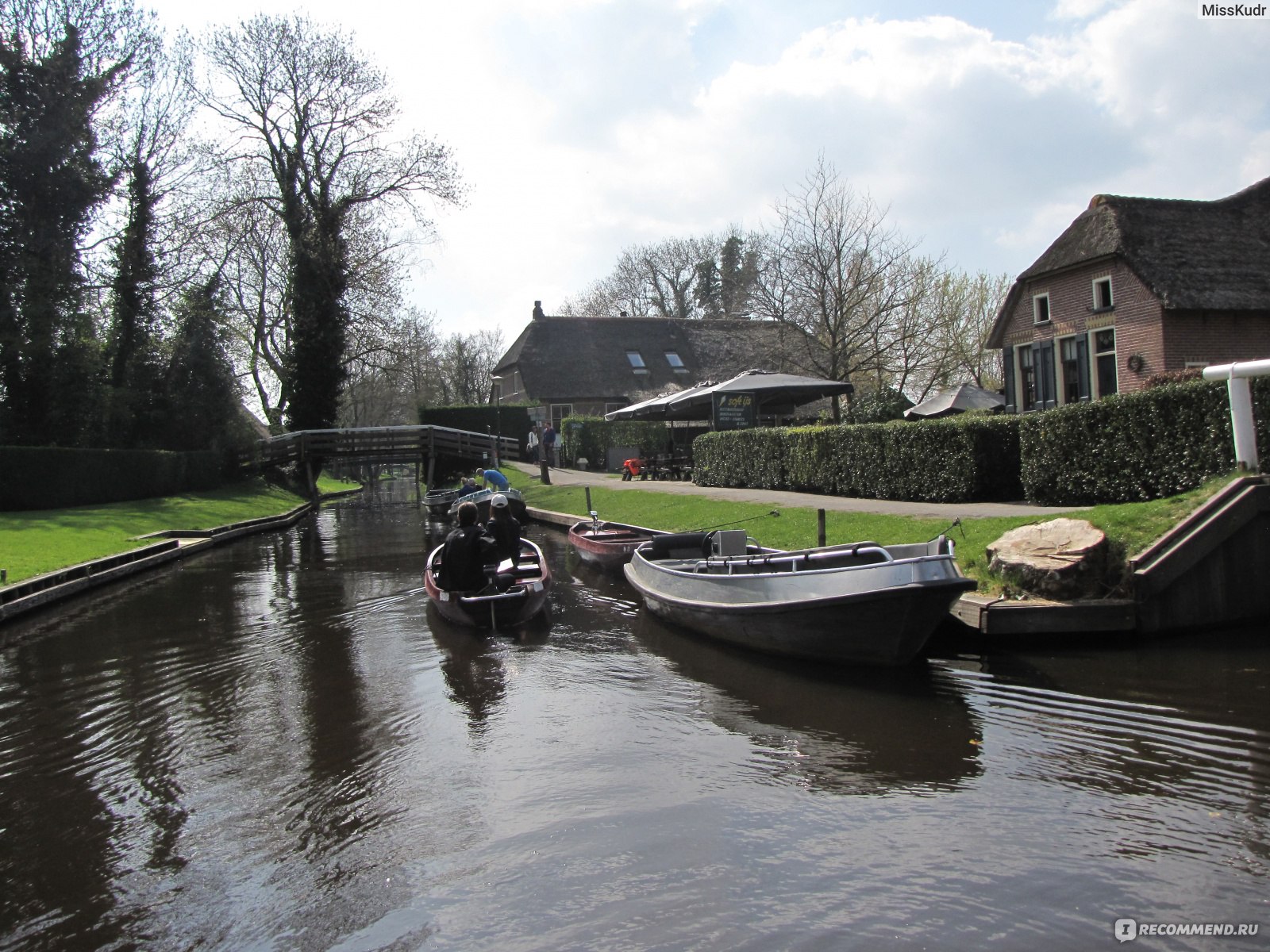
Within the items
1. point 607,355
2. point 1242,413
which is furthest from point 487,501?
point 607,355

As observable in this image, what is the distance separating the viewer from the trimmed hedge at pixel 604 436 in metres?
37.0

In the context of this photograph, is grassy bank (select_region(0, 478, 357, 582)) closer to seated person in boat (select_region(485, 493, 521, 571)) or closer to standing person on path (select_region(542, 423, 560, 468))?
seated person in boat (select_region(485, 493, 521, 571))

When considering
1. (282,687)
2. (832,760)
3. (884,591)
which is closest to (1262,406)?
(884,591)

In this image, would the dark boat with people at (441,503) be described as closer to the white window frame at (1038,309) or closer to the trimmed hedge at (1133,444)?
the white window frame at (1038,309)

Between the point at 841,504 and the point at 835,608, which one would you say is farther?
the point at 841,504

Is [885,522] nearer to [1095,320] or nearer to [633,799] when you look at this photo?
[633,799]

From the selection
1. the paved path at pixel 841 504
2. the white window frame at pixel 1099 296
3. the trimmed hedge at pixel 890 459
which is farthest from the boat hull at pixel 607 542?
the white window frame at pixel 1099 296

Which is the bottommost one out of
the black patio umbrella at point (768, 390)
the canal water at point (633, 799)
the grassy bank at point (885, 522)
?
the canal water at point (633, 799)

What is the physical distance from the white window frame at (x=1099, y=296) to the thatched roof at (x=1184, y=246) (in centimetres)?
56

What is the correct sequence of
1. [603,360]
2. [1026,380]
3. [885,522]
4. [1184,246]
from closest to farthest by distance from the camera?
[885,522] → [1184,246] → [1026,380] → [603,360]

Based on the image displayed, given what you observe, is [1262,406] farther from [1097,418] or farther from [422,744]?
[422,744]

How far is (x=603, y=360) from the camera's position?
53.1 meters

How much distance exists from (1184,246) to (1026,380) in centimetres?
547

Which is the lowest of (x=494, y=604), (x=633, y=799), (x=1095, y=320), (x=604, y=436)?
(x=633, y=799)
